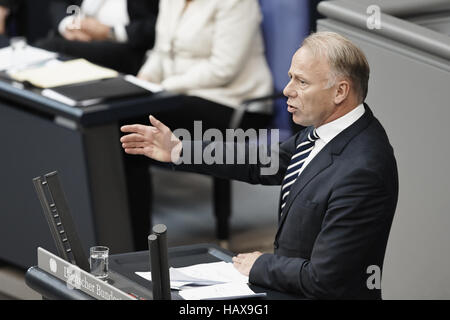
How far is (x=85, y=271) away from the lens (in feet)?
7.25

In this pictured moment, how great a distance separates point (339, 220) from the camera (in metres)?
2.14

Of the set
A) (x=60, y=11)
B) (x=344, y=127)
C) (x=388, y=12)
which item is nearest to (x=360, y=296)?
(x=344, y=127)

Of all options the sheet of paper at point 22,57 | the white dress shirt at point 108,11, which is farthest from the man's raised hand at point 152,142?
the white dress shirt at point 108,11

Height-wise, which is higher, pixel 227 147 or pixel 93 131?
pixel 227 147

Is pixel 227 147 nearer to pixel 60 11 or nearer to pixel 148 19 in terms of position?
pixel 148 19

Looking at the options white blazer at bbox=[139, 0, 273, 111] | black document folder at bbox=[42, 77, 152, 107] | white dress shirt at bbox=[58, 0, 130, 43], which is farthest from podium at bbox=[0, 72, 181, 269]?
white dress shirt at bbox=[58, 0, 130, 43]

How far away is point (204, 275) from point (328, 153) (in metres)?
0.41

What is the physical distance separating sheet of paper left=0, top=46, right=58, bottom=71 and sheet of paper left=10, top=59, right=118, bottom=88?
5.8 inches

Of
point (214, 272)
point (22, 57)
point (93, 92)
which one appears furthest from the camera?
point (22, 57)

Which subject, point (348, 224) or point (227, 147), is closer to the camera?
point (348, 224)

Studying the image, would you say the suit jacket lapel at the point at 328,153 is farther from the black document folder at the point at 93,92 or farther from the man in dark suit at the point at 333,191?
the black document folder at the point at 93,92

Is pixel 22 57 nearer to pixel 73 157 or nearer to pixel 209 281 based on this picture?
pixel 73 157

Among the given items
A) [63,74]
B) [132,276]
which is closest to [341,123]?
[132,276]

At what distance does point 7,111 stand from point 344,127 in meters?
2.26
